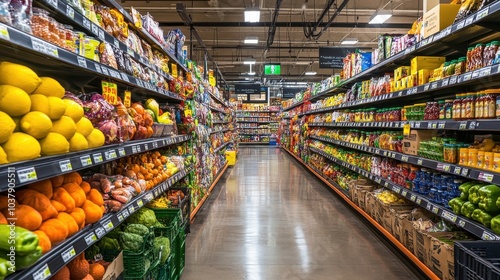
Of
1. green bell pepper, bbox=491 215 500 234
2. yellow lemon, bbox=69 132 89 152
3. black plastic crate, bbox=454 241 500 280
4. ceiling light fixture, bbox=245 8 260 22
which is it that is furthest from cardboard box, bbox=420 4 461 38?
ceiling light fixture, bbox=245 8 260 22

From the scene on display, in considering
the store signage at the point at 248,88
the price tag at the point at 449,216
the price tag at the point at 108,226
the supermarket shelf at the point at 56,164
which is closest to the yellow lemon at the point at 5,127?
the supermarket shelf at the point at 56,164

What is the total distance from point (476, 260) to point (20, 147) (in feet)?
6.70

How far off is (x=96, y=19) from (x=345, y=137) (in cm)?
559

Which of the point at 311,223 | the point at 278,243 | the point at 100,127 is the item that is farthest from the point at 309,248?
the point at 100,127

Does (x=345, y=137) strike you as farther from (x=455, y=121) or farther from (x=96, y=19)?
(x=96, y=19)

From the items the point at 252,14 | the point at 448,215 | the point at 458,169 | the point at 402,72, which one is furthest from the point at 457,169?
the point at 252,14

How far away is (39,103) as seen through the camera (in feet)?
5.19

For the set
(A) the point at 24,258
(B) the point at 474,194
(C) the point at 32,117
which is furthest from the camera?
(B) the point at 474,194

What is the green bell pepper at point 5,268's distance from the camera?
1139 mm

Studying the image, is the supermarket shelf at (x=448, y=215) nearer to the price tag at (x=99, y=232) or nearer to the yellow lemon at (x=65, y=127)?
the price tag at (x=99, y=232)

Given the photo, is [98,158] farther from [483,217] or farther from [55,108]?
[483,217]

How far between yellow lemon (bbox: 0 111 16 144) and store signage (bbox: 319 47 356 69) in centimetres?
1109

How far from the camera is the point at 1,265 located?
44.9 inches

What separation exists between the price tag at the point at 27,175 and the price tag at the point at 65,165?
19 centimetres
